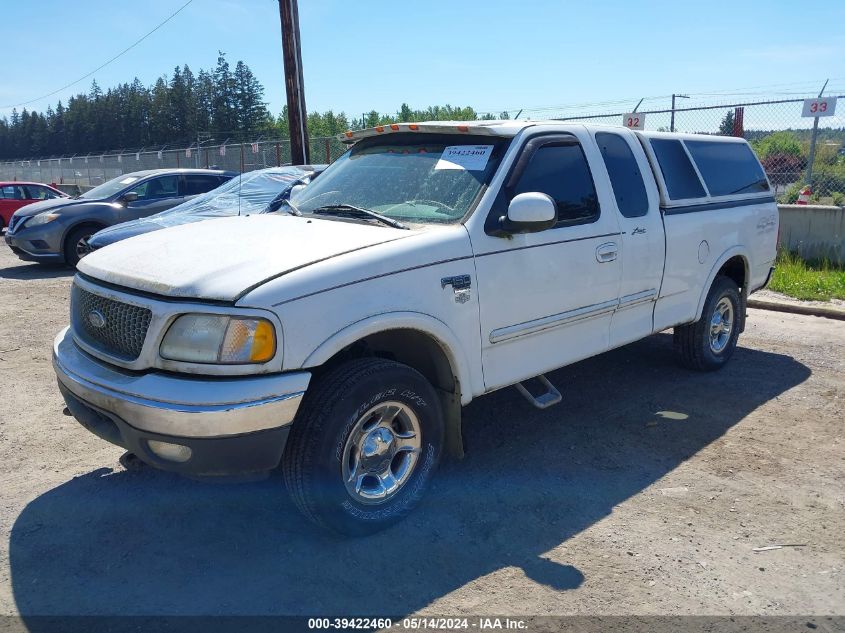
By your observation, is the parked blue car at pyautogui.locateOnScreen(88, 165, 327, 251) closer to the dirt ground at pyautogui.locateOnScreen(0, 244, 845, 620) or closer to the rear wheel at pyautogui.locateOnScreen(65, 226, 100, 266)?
the rear wheel at pyautogui.locateOnScreen(65, 226, 100, 266)

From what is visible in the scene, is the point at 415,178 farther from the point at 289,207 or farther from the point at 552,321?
the point at 552,321

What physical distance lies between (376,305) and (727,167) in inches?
163

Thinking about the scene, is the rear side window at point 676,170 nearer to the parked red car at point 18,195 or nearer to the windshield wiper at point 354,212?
the windshield wiper at point 354,212

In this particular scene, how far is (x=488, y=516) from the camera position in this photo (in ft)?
12.3

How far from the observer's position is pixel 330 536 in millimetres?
3512

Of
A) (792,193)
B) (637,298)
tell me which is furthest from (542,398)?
(792,193)

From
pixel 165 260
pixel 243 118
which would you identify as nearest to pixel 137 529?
pixel 165 260

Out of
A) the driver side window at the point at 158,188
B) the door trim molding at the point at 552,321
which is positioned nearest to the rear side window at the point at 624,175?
the door trim molding at the point at 552,321

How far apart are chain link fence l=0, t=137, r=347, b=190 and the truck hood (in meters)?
11.0

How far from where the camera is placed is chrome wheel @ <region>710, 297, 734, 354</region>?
616cm

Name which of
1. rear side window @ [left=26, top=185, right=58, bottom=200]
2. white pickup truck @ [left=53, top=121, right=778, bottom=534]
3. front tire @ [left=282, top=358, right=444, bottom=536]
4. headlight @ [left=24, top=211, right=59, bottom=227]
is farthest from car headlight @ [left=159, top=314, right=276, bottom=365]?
rear side window @ [left=26, top=185, right=58, bottom=200]

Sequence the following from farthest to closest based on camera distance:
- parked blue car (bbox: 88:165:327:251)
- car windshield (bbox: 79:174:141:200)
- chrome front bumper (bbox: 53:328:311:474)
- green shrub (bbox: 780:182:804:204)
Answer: green shrub (bbox: 780:182:804:204) → car windshield (bbox: 79:174:141:200) → parked blue car (bbox: 88:165:327:251) → chrome front bumper (bbox: 53:328:311:474)

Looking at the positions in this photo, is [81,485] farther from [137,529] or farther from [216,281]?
[216,281]

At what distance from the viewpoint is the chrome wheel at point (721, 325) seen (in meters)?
6.16
